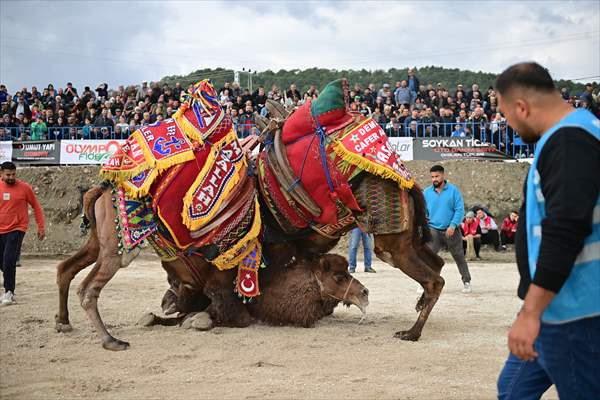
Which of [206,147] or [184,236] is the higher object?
[206,147]

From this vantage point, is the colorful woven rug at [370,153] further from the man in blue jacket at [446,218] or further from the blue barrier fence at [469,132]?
the blue barrier fence at [469,132]

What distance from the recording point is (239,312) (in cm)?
689

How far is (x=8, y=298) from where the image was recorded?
8680 millimetres

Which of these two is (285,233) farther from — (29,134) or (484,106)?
(29,134)

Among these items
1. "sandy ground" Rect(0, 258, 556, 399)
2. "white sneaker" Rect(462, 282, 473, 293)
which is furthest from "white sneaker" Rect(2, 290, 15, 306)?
"white sneaker" Rect(462, 282, 473, 293)

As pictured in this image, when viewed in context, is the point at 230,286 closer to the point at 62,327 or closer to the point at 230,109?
the point at 62,327

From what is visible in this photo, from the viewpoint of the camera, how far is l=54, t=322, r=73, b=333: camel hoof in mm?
6797

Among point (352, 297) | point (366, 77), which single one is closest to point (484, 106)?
point (352, 297)

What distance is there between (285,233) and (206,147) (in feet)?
4.35

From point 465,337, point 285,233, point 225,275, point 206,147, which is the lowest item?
point 465,337

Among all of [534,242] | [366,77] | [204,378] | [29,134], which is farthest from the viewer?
[366,77]

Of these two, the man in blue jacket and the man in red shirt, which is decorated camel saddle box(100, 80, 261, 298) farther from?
the man in blue jacket

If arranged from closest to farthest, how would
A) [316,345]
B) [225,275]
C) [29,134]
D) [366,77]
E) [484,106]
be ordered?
[316,345]
[225,275]
[484,106]
[29,134]
[366,77]

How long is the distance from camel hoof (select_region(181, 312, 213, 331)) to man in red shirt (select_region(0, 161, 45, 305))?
3.19 meters
